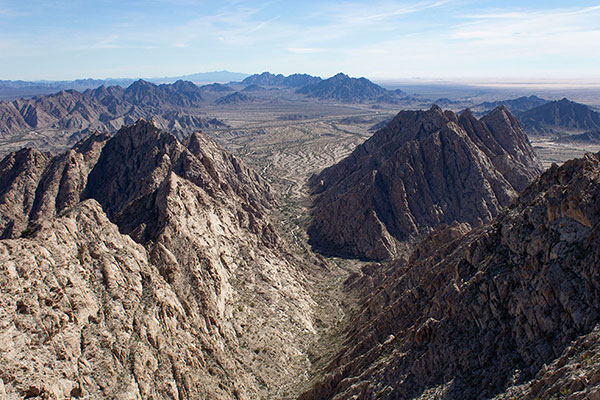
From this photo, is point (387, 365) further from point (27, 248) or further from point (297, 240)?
point (297, 240)

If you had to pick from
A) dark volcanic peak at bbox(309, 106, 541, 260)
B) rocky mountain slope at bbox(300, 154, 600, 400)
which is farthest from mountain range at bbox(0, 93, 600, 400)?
dark volcanic peak at bbox(309, 106, 541, 260)

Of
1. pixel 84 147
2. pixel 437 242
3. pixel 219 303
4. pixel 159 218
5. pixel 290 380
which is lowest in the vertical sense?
pixel 290 380

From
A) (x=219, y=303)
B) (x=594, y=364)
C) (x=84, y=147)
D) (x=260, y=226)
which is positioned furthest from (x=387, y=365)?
(x=84, y=147)

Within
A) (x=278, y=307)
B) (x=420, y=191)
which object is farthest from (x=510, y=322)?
(x=420, y=191)

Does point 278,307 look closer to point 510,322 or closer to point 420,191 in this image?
point 510,322

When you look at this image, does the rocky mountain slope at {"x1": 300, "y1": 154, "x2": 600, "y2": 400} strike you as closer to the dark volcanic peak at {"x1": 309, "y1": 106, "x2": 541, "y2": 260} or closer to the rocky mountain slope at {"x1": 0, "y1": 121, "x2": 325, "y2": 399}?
the rocky mountain slope at {"x1": 0, "y1": 121, "x2": 325, "y2": 399}

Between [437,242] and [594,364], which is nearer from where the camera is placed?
[594,364]
